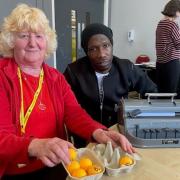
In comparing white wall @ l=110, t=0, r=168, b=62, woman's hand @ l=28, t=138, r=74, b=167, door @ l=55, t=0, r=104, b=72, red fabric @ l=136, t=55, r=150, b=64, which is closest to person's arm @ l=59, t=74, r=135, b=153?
woman's hand @ l=28, t=138, r=74, b=167

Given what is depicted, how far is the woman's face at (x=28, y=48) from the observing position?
1360mm

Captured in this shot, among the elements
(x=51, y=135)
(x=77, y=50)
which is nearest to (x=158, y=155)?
(x=51, y=135)

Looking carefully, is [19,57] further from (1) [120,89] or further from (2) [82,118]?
(1) [120,89]

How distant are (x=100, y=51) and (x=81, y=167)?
36.5 inches

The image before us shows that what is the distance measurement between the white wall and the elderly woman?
124 inches

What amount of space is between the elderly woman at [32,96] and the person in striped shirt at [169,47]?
6.71ft

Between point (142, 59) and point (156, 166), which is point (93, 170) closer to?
point (156, 166)

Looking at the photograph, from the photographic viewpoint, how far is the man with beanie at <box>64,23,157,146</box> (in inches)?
70.4

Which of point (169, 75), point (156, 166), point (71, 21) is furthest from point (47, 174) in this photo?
point (71, 21)

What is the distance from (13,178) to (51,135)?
0.25 metres

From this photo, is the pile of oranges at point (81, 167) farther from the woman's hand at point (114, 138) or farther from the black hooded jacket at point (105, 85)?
the black hooded jacket at point (105, 85)

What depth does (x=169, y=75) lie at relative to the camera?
3.33 m

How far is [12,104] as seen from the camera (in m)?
1.27

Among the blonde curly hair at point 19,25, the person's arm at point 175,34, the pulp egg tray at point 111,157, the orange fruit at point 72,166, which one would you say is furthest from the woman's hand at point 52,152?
the person's arm at point 175,34
